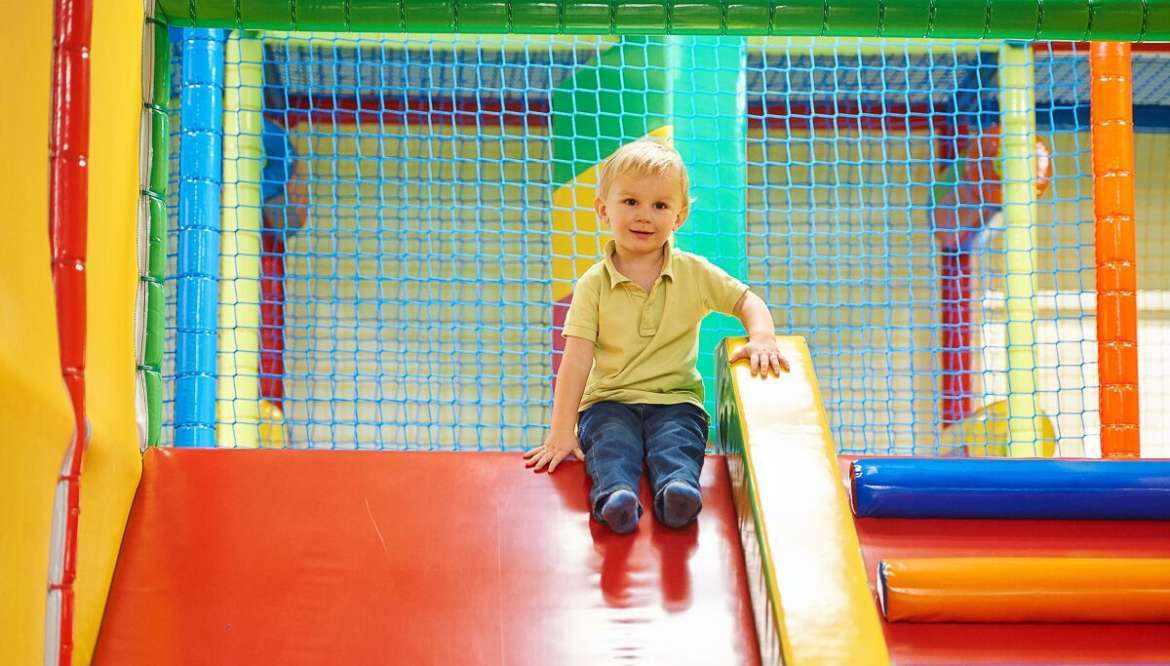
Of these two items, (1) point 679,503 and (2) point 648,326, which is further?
(2) point 648,326

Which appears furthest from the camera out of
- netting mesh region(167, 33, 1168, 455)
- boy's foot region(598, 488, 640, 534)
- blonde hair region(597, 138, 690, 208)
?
netting mesh region(167, 33, 1168, 455)

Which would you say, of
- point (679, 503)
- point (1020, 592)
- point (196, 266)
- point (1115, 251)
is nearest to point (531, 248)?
point (196, 266)

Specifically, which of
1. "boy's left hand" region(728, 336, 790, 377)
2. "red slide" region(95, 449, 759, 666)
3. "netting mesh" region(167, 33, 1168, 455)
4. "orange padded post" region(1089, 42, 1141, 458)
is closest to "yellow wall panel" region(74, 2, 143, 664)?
"red slide" region(95, 449, 759, 666)

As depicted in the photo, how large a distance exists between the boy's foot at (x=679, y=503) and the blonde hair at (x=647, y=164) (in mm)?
521

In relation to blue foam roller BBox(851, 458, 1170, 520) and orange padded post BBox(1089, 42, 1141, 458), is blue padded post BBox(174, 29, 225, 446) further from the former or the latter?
orange padded post BBox(1089, 42, 1141, 458)

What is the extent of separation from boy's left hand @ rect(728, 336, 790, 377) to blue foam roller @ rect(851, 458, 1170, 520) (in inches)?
7.5

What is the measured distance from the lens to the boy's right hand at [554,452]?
5.24 ft

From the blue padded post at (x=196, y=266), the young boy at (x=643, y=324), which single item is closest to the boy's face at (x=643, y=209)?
the young boy at (x=643, y=324)

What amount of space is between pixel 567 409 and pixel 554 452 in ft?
0.34

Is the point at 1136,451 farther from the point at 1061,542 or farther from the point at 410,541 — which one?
the point at 410,541

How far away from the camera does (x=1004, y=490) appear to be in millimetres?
1466

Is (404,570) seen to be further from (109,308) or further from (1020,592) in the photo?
(1020,592)

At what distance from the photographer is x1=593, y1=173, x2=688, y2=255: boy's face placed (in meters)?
1.77

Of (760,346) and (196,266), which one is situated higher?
(196,266)
